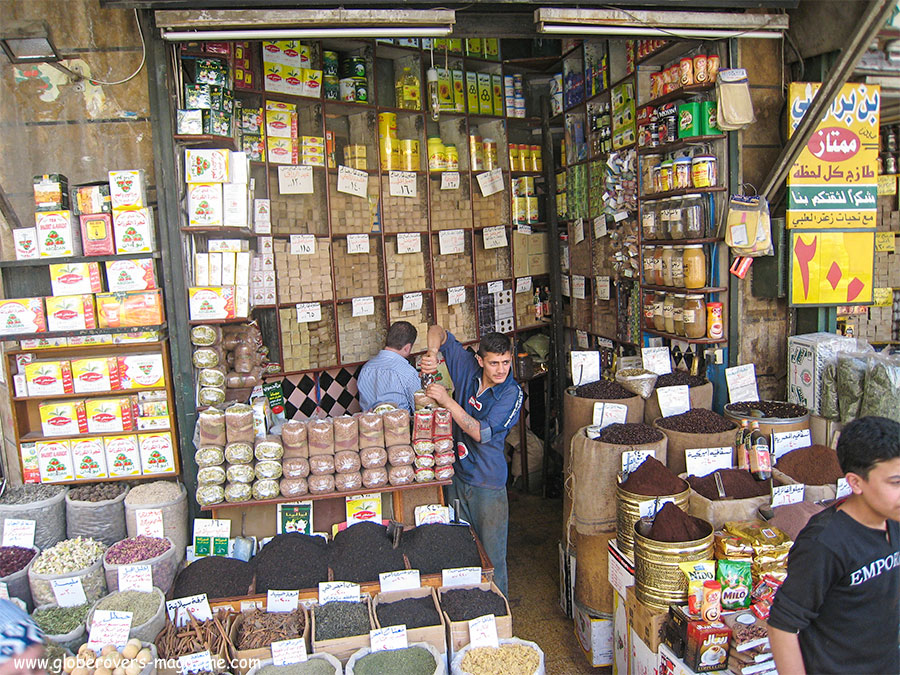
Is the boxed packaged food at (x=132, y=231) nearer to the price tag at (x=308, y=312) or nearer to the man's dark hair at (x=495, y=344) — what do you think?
the price tag at (x=308, y=312)

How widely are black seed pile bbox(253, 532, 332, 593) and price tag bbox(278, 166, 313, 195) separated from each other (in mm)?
2413

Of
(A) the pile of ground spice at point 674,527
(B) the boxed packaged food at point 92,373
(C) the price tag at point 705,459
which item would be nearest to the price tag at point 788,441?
(C) the price tag at point 705,459

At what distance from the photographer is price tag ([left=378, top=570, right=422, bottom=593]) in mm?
2893

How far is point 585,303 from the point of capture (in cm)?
572

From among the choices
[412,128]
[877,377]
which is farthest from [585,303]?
[877,377]

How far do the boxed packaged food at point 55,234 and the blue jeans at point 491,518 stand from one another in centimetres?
220

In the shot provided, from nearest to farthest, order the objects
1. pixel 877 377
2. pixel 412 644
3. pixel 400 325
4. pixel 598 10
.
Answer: pixel 412 644 → pixel 598 10 → pixel 877 377 → pixel 400 325

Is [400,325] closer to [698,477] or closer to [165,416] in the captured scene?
[165,416]

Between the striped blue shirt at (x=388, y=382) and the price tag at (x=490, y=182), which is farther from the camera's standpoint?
the price tag at (x=490, y=182)

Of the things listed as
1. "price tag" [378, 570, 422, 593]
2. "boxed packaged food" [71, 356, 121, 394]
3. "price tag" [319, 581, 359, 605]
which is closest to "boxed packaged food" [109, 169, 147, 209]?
"boxed packaged food" [71, 356, 121, 394]

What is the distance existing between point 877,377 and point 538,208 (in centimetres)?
321

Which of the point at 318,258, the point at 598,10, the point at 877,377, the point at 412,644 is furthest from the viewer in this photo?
the point at 318,258

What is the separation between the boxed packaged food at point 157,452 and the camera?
3229 mm

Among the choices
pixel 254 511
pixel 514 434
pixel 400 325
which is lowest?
pixel 514 434
